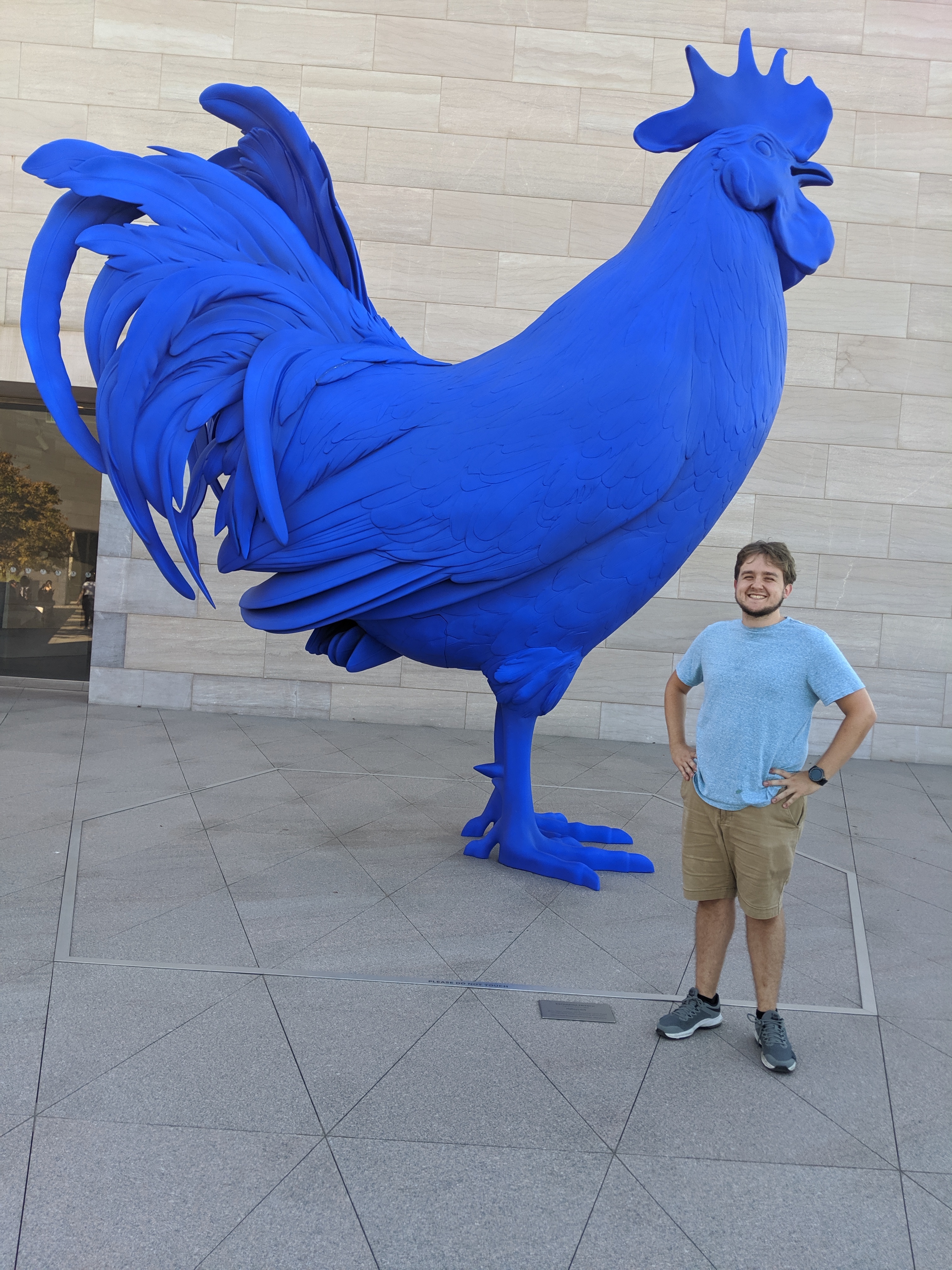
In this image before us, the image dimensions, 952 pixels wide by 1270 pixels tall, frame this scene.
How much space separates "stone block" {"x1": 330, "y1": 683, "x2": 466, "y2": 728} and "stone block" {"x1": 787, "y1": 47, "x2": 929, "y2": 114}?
5610mm

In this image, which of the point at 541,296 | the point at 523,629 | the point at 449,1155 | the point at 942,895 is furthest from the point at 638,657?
the point at 449,1155

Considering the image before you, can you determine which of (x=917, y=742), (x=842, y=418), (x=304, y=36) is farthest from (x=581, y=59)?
(x=917, y=742)

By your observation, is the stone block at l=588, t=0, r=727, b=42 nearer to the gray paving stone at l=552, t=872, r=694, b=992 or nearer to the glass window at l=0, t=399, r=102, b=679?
the glass window at l=0, t=399, r=102, b=679

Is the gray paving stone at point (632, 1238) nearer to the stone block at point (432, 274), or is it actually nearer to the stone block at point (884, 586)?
the stone block at point (884, 586)

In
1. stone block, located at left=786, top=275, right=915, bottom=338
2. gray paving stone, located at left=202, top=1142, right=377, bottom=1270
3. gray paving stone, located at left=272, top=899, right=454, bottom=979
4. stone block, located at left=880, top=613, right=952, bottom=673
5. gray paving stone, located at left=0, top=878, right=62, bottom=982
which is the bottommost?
gray paving stone, located at left=0, top=878, right=62, bottom=982

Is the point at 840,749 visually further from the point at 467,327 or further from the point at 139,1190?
the point at 467,327

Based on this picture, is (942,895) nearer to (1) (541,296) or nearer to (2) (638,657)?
(2) (638,657)

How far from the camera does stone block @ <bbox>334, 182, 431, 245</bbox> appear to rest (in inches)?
269

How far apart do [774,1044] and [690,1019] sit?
0.75ft

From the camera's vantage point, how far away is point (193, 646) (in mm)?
7070

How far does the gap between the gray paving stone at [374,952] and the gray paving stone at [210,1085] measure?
372 millimetres

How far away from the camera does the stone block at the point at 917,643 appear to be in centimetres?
696

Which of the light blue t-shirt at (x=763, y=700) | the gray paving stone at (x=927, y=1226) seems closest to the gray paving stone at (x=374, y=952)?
the light blue t-shirt at (x=763, y=700)

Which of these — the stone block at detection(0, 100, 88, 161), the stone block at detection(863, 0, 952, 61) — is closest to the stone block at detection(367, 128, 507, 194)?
the stone block at detection(0, 100, 88, 161)
